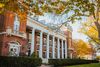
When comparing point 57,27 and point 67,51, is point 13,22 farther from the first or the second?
point 67,51

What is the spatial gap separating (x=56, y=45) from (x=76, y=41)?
849 inches

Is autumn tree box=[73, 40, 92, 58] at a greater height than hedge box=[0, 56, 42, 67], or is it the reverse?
autumn tree box=[73, 40, 92, 58]

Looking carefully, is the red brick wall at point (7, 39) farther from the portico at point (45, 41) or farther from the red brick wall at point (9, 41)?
the portico at point (45, 41)

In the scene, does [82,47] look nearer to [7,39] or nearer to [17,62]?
[7,39]

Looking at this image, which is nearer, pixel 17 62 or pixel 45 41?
pixel 17 62

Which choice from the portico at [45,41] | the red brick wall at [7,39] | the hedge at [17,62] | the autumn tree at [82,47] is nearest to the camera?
the hedge at [17,62]

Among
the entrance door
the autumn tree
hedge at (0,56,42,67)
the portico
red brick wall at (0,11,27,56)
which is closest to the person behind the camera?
hedge at (0,56,42,67)

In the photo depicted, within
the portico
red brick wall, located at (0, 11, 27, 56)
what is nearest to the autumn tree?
the portico

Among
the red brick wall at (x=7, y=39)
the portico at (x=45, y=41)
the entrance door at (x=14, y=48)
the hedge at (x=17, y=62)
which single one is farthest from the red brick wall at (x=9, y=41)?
the hedge at (x=17, y=62)

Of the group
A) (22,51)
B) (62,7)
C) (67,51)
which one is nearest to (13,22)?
(22,51)

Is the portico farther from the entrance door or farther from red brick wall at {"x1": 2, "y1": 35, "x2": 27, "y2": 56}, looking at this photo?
the entrance door

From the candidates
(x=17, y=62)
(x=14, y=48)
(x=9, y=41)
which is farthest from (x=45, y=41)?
(x=17, y=62)

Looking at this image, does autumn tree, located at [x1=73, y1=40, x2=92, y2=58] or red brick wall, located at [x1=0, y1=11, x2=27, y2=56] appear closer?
red brick wall, located at [x1=0, y1=11, x2=27, y2=56]

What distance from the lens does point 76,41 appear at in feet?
230
